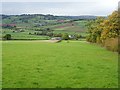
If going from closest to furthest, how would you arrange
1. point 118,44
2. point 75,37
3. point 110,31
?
point 118,44
point 110,31
point 75,37

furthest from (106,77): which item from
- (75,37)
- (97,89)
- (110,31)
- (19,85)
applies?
(75,37)

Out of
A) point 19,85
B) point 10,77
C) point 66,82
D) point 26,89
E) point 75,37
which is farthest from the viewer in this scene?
point 75,37

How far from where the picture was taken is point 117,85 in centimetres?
1800

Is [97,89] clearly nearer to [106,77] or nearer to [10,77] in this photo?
[106,77]

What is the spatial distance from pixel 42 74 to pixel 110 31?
43.2 meters

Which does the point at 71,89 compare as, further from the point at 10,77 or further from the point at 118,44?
the point at 118,44

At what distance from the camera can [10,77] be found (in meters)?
20.9

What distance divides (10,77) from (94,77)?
5.16 meters

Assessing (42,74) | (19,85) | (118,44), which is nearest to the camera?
(19,85)

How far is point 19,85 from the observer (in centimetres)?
1772

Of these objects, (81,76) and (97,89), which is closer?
(97,89)

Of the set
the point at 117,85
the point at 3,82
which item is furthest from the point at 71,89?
the point at 3,82

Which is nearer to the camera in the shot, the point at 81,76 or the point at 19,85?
the point at 19,85

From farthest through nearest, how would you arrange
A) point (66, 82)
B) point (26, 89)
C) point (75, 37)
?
point (75, 37)
point (66, 82)
point (26, 89)
